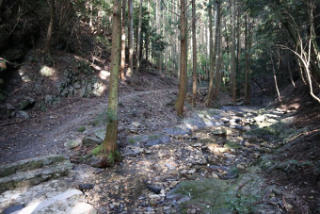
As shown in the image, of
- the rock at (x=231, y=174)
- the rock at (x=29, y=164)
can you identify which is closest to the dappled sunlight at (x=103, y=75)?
the rock at (x=29, y=164)

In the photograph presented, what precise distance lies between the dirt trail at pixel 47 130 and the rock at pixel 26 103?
0.76 metres

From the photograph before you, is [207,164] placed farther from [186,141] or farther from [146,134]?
[146,134]

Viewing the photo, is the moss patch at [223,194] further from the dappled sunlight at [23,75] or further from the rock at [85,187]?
the dappled sunlight at [23,75]

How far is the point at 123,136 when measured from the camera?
312 inches

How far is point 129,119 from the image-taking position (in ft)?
31.8

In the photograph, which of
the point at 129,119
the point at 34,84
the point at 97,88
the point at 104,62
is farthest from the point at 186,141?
the point at 104,62

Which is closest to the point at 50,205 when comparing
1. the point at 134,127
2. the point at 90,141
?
the point at 90,141

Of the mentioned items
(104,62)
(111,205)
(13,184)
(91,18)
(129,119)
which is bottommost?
(111,205)

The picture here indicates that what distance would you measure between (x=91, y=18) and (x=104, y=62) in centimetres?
414

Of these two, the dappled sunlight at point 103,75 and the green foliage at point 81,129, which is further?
the dappled sunlight at point 103,75

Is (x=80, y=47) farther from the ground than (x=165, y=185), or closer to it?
farther from the ground

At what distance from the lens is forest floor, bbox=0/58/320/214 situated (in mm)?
4043

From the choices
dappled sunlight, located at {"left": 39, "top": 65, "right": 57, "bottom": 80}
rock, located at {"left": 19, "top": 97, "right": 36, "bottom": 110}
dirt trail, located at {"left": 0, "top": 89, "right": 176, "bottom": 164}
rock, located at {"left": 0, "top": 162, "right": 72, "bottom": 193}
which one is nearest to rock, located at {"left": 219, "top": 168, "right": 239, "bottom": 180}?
rock, located at {"left": 0, "top": 162, "right": 72, "bottom": 193}

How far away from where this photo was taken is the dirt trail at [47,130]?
683cm
